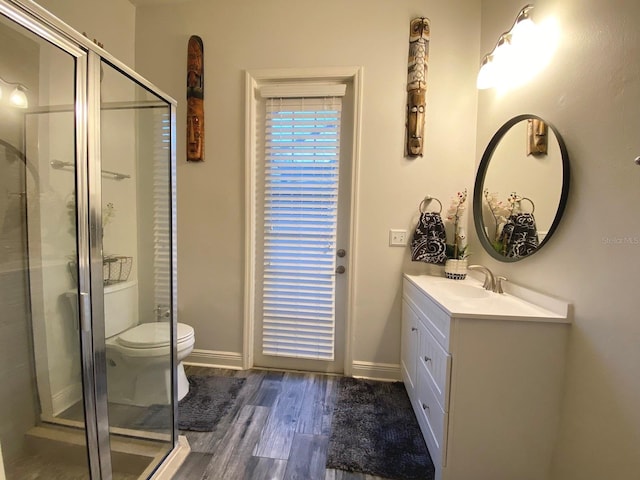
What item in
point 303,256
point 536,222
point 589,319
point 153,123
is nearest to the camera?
point 589,319

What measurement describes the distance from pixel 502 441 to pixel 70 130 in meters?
2.26

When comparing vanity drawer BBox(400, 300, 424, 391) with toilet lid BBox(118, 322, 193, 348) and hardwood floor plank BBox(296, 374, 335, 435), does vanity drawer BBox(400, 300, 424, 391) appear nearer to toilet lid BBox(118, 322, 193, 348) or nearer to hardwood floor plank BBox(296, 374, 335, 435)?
hardwood floor plank BBox(296, 374, 335, 435)

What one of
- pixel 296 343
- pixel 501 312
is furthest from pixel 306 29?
pixel 296 343

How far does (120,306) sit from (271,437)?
1.14 metres

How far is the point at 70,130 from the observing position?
114cm

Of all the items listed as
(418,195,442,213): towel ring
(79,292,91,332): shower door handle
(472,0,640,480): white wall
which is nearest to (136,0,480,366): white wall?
(418,195,442,213): towel ring

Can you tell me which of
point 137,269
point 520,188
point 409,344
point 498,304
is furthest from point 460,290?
point 137,269

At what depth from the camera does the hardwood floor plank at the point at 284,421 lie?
1400mm

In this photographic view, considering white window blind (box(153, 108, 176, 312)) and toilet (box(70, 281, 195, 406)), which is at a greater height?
white window blind (box(153, 108, 176, 312))

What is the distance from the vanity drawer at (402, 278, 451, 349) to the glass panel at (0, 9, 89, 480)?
1.56 metres

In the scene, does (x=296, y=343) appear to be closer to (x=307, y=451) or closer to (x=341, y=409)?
(x=341, y=409)

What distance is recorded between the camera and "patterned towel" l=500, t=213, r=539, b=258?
4.44 feet

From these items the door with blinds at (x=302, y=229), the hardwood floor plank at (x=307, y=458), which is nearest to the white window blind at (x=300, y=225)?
the door with blinds at (x=302, y=229)

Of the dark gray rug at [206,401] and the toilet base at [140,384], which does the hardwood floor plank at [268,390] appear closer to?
the dark gray rug at [206,401]
